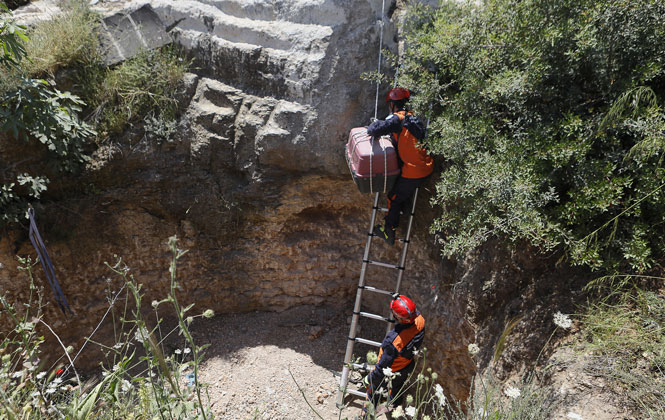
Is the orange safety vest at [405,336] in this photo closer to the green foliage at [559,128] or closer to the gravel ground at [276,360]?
the gravel ground at [276,360]

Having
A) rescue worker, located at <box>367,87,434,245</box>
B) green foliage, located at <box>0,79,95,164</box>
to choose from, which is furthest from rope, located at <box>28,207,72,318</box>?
rescue worker, located at <box>367,87,434,245</box>

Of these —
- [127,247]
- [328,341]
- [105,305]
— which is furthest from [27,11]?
[328,341]

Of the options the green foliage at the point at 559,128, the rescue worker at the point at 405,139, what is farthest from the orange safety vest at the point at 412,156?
the green foliage at the point at 559,128

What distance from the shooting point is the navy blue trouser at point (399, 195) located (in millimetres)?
4047

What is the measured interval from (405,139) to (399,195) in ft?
1.91

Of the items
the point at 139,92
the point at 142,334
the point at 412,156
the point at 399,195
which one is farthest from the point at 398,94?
the point at 142,334

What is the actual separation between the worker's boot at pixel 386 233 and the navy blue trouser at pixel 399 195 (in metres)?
0.04

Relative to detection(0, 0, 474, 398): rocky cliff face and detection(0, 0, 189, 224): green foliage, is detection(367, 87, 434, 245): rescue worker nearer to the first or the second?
detection(0, 0, 474, 398): rocky cliff face

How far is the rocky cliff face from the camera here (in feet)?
14.8

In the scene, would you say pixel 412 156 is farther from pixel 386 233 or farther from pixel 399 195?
pixel 386 233

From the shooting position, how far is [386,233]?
437 centimetres

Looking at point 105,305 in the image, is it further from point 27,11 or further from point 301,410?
point 27,11

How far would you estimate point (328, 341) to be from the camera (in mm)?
5469

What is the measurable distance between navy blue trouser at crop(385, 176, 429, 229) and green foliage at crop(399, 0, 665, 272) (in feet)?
1.71
